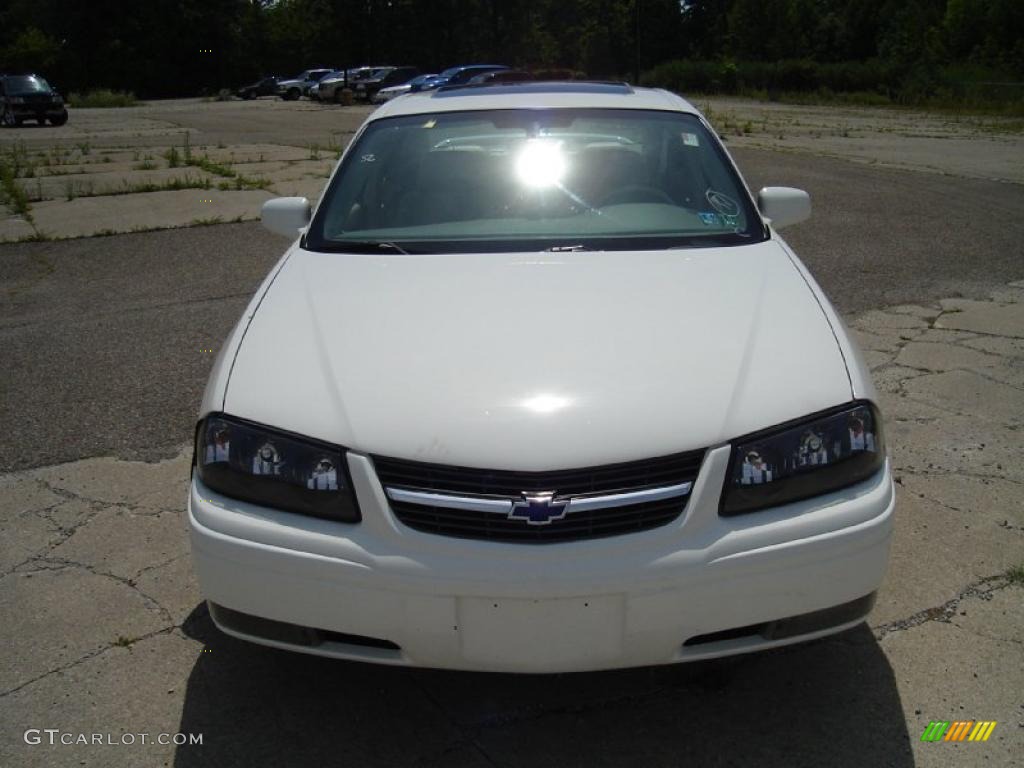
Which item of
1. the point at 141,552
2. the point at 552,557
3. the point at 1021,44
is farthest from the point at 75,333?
the point at 1021,44

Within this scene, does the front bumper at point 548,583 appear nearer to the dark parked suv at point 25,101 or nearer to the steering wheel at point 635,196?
the steering wheel at point 635,196

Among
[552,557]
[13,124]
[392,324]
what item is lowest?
[13,124]

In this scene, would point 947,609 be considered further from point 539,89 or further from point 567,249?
point 539,89

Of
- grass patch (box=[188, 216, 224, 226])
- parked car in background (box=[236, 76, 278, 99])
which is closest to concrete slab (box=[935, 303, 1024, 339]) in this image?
grass patch (box=[188, 216, 224, 226])

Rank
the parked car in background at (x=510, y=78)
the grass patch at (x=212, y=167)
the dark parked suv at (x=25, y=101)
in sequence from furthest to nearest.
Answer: the dark parked suv at (x=25, y=101)
the grass patch at (x=212, y=167)
the parked car in background at (x=510, y=78)

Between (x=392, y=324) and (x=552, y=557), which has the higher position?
(x=392, y=324)

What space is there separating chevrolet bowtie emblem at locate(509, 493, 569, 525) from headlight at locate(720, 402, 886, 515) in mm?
392

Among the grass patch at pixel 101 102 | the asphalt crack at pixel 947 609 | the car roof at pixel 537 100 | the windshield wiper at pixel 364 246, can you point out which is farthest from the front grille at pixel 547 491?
the grass patch at pixel 101 102

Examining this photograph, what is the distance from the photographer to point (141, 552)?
341cm

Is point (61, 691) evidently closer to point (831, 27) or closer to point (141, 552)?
point (141, 552)

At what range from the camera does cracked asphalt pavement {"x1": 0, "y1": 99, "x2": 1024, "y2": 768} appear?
2428 millimetres

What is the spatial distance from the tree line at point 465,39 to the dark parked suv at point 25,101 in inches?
1089

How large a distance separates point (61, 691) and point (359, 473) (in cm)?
120

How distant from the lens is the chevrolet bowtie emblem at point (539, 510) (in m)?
2.12
